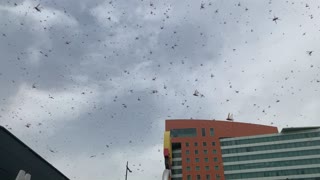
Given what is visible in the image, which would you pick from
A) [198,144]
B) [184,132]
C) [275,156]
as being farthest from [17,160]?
[275,156]

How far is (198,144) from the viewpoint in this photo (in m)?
104

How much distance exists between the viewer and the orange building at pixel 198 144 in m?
100

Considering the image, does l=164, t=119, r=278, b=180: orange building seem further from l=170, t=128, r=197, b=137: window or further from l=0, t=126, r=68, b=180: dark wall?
l=0, t=126, r=68, b=180: dark wall

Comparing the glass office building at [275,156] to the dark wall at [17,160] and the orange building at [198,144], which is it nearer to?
the orange building at [198,144]

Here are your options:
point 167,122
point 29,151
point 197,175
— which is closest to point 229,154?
point 197,175

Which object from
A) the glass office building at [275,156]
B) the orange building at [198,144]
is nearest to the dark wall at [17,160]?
the orange building at [198,144]

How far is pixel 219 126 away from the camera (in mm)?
106688

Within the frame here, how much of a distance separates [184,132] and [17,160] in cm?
7930

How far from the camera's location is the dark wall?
27828 millimetres

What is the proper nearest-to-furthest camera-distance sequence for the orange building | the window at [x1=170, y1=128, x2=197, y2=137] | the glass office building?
the glass office building
the orange building
the window at [x1=170, y1=128, x2=197, y2=137]

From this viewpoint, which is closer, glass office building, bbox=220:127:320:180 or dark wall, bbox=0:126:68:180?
dark wall, bbox=0:126:68:180

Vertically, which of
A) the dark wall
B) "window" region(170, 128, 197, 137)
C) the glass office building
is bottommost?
the dark wall

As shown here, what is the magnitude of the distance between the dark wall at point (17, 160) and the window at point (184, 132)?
72.1m

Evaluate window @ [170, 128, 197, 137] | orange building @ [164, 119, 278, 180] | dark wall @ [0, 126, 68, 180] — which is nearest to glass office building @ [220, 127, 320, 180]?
orange building @ [164, 119, 278, 180]
